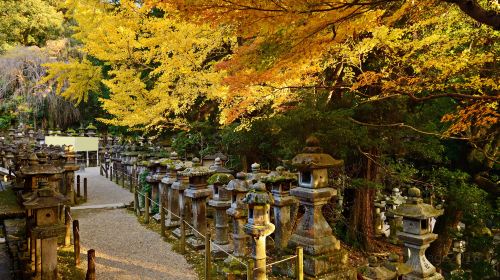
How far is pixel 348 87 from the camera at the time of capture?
710 cm

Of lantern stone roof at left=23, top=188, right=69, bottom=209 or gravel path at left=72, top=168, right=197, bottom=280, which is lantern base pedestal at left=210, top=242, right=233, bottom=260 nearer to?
gravel path at left=72, top=168, right=197, bottom=280

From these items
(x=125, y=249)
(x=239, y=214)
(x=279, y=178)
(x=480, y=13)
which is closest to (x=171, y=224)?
(x=125, y=249)

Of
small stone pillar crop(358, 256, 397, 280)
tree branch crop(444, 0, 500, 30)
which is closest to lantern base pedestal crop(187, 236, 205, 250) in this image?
small stone pillar crop(358, 256, 397, 280)

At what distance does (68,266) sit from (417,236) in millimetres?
5895

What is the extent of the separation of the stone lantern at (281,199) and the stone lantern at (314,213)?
61 cm

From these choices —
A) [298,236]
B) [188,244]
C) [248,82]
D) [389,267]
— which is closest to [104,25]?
[248,82]

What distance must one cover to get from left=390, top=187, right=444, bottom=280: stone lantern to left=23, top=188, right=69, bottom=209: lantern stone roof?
451 cm

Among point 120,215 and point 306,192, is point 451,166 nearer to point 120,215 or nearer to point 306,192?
point 306,192

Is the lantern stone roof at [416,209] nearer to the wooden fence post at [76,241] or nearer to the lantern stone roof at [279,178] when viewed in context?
the lantern stone roof at [279,178]

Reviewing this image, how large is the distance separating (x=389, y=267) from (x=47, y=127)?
28.6m

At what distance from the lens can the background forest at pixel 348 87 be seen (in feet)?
15.1

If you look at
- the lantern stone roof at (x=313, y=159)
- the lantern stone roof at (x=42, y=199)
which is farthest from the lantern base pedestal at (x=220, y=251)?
the lantern stone roof at (x=42, y=199)

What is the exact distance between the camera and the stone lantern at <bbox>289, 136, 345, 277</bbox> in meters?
5.82

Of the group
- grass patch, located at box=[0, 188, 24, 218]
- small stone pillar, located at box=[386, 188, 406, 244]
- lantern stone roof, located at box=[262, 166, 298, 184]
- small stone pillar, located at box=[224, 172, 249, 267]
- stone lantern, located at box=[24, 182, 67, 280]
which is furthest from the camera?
small stone pillar, located at box=[386, 188, 406, 244]
